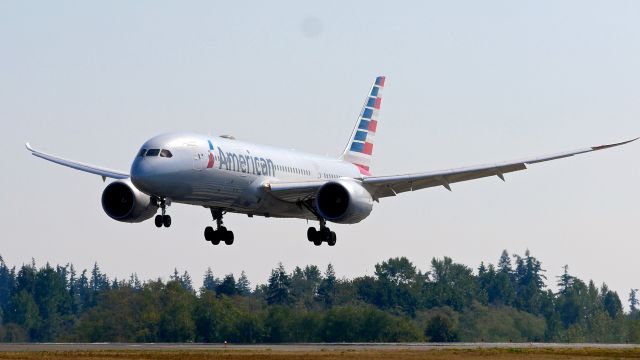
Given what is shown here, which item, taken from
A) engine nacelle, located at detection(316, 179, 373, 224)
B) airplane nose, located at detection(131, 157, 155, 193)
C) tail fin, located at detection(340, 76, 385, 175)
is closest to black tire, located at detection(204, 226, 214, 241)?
engine nacelle, located at detection(316, 179, 373, 224)

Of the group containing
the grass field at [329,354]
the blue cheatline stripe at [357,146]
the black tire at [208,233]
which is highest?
the blue cheatline stripe at [357,146]

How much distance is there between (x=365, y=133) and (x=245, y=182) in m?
19.5

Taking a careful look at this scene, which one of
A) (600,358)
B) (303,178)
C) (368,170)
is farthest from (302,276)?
(600,358)

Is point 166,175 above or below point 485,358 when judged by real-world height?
above

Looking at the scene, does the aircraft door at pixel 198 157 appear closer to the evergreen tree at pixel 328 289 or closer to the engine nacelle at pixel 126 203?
the engine nacelle at pixel 126 203

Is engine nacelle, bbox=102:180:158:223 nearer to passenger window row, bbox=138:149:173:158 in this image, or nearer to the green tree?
passenger window row, bbox=138:149:173:158

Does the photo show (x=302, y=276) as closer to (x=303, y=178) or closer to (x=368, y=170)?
(x=368, y=170)

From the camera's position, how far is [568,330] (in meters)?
98.3

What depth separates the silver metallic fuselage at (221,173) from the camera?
5456 centimetres

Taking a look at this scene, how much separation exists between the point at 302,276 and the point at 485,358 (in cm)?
6934

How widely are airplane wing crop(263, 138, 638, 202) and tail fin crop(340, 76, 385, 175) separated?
9736 mm

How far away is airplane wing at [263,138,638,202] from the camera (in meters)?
60.5

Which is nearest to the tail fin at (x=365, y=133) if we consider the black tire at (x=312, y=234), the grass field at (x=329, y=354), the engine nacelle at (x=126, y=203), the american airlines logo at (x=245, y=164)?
the black tire at (x=312, y=234)

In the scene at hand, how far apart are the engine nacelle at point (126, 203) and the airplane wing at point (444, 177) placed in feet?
36.8
